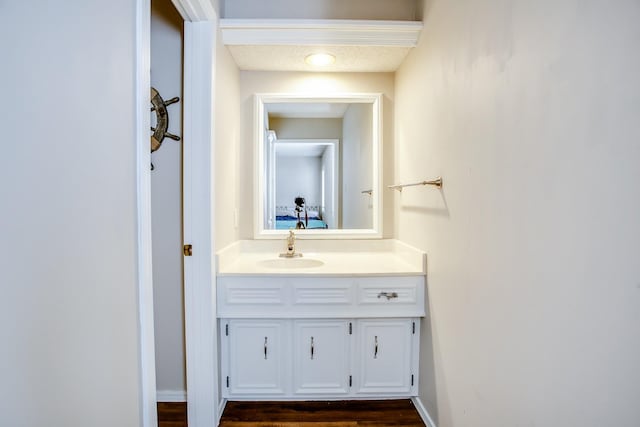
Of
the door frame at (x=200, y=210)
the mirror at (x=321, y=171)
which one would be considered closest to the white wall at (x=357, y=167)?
the mirror at (x=321, y=171)

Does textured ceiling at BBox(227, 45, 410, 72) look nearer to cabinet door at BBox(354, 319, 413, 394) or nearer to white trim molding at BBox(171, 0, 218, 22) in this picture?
white trim molding at BBox(171, 0, 218, 22)

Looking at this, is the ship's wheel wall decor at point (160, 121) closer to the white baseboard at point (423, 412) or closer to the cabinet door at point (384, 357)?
the cabinet door at point (384, 357)

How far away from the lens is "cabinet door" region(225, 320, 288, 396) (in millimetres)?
1825

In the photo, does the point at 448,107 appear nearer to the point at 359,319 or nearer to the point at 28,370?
the point at 359,319

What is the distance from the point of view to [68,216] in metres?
0.67

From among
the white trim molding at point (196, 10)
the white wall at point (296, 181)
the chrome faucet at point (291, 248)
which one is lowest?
the chrome faucet at point (291, 248)

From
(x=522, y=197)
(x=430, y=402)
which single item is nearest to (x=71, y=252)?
(x=522, y=197)

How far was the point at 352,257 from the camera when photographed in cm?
225

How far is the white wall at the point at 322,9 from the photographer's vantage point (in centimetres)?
192

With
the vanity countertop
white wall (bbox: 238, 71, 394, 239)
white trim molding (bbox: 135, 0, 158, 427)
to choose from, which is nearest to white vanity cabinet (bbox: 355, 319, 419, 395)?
the vanity countertop

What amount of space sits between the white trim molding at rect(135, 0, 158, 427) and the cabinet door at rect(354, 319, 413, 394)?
1.19m

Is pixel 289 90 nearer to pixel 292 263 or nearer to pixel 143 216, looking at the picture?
pixel 292 263

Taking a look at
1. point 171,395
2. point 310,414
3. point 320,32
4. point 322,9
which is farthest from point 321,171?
point 171,395

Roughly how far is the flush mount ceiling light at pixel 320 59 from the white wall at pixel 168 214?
0.78 metres
